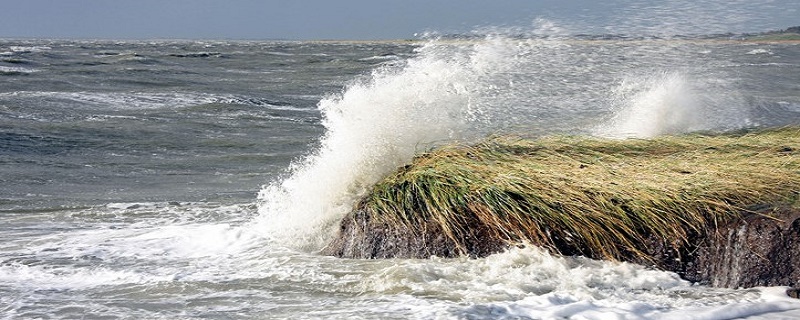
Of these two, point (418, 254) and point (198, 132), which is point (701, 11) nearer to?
point (418, 254)

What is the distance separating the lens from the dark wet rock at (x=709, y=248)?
547 cm

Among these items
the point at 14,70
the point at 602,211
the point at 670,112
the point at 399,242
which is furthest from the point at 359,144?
the point at 14,70

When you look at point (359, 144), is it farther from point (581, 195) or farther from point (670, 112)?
point (670, 112)

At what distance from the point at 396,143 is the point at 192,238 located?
1837 millimetres

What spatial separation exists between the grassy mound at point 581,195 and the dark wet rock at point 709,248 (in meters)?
0.04

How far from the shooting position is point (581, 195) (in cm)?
615

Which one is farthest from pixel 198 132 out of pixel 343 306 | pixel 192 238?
pixel 343 306

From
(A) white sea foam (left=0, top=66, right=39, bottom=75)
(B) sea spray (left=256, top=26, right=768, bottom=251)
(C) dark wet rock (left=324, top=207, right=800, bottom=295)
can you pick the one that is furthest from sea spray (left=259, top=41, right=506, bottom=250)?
(A) white sea foam (left=0, top=66, right=39, bottom=75)

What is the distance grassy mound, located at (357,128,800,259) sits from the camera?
594 centimetres

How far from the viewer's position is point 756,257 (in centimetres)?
552

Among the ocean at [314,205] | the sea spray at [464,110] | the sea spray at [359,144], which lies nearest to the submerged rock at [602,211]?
the ocean at [314,205]

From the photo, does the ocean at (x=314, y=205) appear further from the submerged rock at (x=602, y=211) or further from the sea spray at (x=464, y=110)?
the submerged rock at (x=602, y=211)

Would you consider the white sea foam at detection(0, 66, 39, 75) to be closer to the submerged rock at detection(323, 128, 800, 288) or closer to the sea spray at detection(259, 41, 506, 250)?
the sea spray at detection(259, 41, 506, 250)

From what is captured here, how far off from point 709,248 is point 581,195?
87 centimetres
